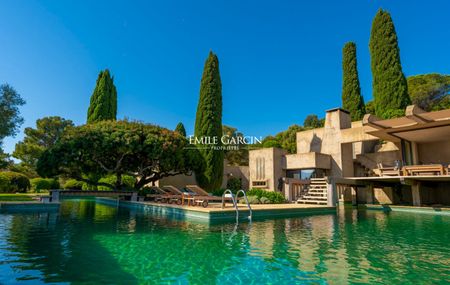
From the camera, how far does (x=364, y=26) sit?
27359mm

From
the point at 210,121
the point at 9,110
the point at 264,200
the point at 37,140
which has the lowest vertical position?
the point at 264,200

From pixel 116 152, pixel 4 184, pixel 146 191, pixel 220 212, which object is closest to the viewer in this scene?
pixel 220 212

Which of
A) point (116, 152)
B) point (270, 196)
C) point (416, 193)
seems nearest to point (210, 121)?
point (116, 152)

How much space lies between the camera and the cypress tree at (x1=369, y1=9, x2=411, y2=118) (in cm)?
2375

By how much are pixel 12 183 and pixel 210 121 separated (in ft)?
58.0

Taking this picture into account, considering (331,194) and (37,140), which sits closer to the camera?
(331,194)

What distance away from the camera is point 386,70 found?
977 inches

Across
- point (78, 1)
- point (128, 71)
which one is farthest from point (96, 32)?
point (128, 71)

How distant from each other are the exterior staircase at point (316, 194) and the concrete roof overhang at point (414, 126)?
4.37 metres

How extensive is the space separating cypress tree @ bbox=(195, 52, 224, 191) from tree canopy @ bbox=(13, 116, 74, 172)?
20.1 m

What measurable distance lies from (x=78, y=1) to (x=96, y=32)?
11.2 ft

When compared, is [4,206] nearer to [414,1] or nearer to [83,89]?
[83,89]

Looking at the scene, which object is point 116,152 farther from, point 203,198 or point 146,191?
point 203,198

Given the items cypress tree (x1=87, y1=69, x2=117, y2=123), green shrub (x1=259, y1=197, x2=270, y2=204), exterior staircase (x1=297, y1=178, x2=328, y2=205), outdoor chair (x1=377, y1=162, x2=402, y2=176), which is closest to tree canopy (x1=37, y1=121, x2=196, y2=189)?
green shrub (x1=259, y1=197, x2=270, y2=204)
